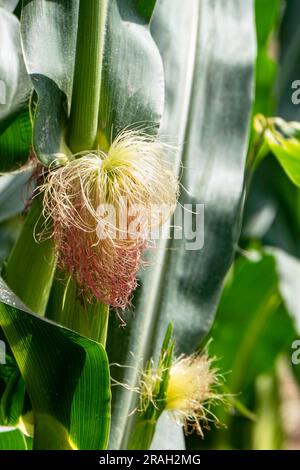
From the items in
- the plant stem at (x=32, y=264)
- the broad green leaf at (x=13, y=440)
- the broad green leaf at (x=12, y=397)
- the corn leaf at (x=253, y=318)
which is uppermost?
the plant stem at (x=32, y=264)

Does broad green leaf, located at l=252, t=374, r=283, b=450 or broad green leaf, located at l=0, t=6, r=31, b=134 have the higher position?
broad green leaf, located at l=0, t=6, r=31, b=134

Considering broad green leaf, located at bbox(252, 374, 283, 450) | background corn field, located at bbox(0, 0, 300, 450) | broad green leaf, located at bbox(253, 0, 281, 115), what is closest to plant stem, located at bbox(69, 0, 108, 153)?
background corn field, located at bbox(0, 0, 300, 450)

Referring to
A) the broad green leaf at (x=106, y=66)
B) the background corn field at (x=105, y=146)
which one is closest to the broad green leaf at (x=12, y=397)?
the background corn field at (x=105, y=146)

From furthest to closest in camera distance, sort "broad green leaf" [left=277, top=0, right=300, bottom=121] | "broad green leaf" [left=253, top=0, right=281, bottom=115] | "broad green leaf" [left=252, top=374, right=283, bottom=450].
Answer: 1. "broad green leaf" [left=252, top=374, right=283, bottom=450]
2. "broad green leaf" [left=277, top=0, right=300, bottom=121]
3. "broad green leaf" [left=253, top=0, right=281, bottom=115]

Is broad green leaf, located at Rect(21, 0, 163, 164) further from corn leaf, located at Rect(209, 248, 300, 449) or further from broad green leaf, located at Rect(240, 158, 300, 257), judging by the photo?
broad green leaf, located at Rect(240, 158, 300, 257)

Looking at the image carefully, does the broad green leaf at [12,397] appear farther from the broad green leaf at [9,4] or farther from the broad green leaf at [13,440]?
the broad green leaf at [9,4]

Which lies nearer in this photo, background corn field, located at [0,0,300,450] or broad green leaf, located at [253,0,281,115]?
background corn field, located at [0,0,300,450]

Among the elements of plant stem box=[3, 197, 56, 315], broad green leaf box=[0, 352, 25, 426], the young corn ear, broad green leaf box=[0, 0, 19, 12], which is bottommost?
broad green leaf box=[0, 352, 25, 426]
